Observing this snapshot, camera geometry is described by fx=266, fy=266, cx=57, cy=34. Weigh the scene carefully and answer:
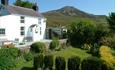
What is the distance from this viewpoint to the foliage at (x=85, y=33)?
46.7 metres

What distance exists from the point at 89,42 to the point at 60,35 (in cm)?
1289

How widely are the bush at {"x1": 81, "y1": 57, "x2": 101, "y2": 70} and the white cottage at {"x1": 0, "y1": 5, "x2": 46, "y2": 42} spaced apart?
25.1 m

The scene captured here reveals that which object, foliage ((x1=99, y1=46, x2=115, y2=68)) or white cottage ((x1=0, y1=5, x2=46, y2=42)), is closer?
foliage ((x1=99, y1=46, x2=115, y2=68))

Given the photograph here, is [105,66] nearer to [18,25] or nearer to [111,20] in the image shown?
[18,25]

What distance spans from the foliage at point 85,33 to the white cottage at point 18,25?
8431mm

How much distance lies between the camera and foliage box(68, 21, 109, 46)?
4671cm

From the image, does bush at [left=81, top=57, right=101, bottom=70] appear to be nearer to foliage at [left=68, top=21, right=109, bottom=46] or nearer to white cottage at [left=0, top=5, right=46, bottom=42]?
foliage at [left=68, top=21, right=109, bottom=46]

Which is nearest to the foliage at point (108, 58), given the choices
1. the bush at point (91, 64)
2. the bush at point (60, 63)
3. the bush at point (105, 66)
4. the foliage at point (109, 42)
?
the bush at point (105, 66)

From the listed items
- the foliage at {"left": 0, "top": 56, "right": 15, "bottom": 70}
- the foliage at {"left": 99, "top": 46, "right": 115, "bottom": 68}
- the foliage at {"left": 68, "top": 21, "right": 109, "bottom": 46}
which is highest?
the foliage at {"left": 68, "top": 21, "right": 109, "bottom": 46}

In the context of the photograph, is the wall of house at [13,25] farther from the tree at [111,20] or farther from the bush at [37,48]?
the tree at [111,20]

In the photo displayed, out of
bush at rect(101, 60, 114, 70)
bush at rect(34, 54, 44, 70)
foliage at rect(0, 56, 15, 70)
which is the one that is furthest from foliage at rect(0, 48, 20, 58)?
bush at rect(101, 60, 114, 70)

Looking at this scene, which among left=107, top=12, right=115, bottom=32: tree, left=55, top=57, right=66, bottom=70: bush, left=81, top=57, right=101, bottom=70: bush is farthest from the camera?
left=107, top=12, right=115, bottom=32: tree

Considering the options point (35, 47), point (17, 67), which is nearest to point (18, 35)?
point (35, 47)

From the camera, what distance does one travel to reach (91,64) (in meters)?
21.8
